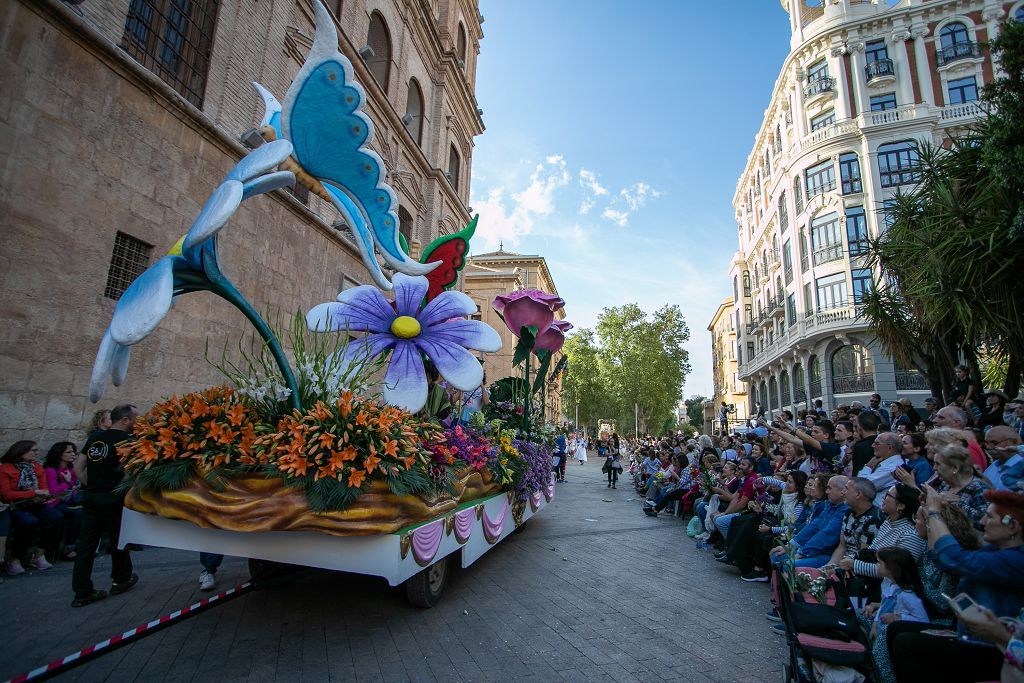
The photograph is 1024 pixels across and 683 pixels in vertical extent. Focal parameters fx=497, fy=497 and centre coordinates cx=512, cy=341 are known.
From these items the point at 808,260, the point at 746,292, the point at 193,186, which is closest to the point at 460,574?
the point at 193,186

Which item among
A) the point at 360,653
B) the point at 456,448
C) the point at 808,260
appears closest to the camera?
the point at 360,653

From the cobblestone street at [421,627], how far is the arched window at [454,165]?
20.2 meters

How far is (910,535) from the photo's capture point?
3734 millimetres

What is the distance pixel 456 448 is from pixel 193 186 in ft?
23.3

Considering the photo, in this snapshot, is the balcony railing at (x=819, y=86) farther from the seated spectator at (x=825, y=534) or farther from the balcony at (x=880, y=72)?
the seated spectator at (x=825, y=534)

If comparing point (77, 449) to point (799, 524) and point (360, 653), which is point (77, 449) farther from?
point (799, 524)

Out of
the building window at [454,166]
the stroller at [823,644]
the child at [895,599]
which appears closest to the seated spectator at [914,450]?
the child at [895,599]

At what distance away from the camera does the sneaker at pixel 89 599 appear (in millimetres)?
4445

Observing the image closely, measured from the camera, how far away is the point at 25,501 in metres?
5.62

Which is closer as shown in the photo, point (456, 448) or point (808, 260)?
point (456, 448)

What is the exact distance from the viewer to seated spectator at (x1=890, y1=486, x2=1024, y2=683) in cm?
256

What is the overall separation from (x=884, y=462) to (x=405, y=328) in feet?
17.1

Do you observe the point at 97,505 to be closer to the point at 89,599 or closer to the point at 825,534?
the point at 89,599

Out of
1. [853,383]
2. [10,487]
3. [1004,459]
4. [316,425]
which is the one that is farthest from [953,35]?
[10,487]
